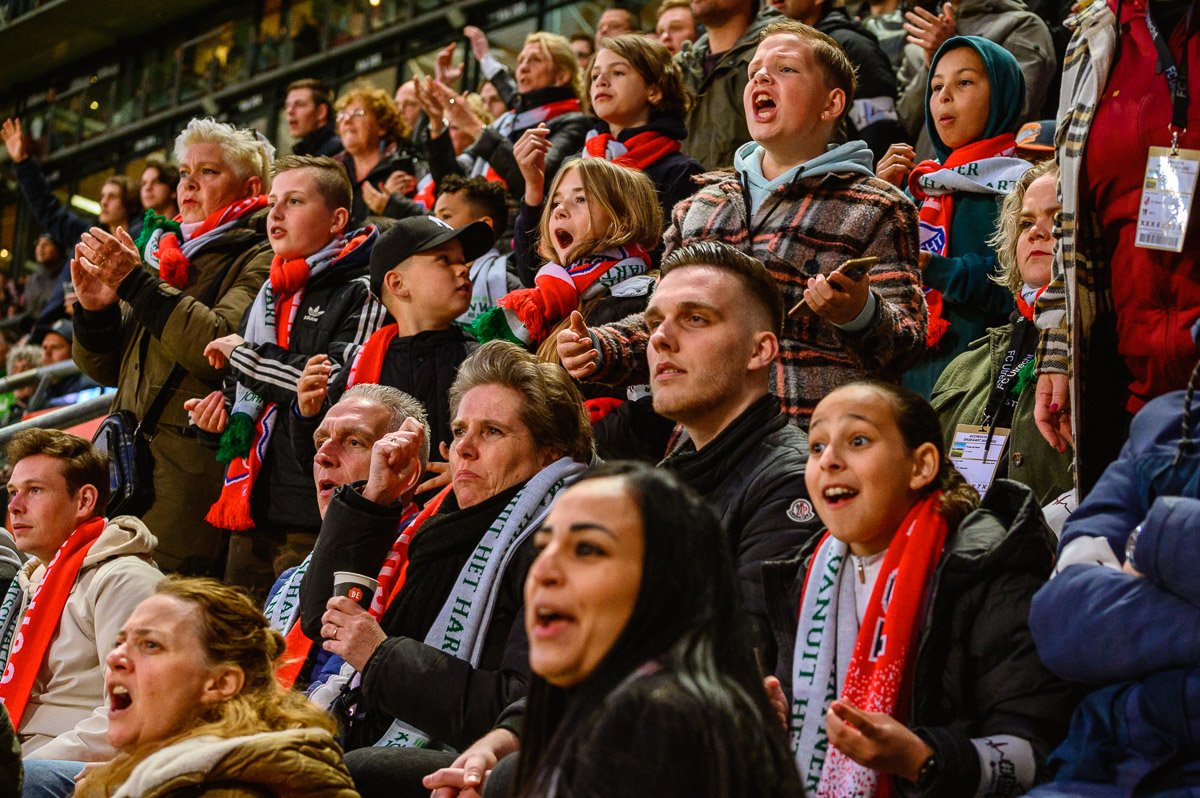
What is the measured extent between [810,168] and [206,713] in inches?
83.4

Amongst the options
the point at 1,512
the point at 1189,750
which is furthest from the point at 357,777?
the point at 1,512

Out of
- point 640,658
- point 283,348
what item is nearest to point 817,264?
point 640,658

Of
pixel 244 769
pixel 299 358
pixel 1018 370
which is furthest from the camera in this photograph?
pixel 299 358

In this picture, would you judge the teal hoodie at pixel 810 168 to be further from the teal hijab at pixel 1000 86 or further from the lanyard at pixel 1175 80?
the teal hijab at pixel 1000 86

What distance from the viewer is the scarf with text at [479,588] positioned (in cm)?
335

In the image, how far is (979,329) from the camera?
469 centimetres

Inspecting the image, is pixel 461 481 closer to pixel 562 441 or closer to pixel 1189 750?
pixel 562 441

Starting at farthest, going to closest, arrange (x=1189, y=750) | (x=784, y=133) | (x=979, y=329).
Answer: (x=979, y=329), (x=784, y=133), (x=1189, y=750)

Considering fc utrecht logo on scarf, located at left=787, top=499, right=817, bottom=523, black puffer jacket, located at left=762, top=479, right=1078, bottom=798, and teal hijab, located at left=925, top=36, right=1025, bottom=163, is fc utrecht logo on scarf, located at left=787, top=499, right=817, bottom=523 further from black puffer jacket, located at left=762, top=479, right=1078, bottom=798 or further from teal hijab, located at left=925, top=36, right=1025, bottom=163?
teal hijab, located at left=925, top=36, right=1025, bottom=163

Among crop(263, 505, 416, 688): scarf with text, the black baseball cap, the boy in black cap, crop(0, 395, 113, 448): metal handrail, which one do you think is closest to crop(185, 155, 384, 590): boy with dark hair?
the boy in black cap

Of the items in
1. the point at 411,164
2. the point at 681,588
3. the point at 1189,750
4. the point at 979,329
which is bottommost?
the point at 1189,750

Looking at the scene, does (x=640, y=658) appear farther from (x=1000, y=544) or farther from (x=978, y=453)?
(x=978, y=453)

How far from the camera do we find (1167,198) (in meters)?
3.02

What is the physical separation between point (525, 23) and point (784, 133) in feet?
35.1
